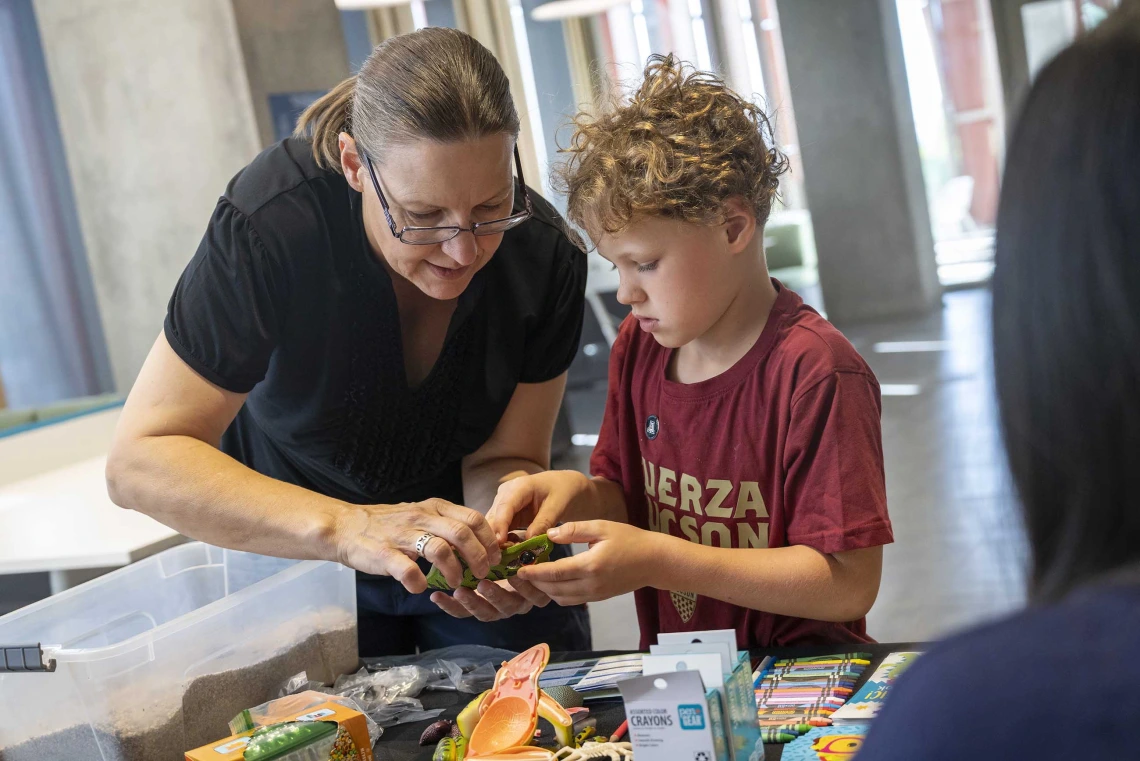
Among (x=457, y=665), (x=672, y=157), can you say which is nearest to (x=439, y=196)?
(x=672, y=157)

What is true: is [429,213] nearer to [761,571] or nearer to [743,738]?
[761,571]

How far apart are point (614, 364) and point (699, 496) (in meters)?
0.26

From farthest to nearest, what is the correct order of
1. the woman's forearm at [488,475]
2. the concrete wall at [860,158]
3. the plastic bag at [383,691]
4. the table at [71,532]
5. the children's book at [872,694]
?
the concrete wall at [860,158]
the table at [71,532]
the woman's forearm at [488,475]
the plastic bag at [383,691]
the children's book at [872,694]

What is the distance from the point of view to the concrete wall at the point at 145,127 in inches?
158

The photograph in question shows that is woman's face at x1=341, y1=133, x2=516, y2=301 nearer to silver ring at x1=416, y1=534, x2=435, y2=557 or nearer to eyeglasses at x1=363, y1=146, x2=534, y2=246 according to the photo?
eyeglasses at x1=363, y1=146, x2=534, y2=246

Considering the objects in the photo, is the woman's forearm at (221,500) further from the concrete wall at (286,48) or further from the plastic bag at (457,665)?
the concrete wall at (286,48)

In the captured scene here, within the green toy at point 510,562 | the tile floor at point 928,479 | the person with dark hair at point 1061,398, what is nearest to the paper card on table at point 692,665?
the green toy at point 510,562

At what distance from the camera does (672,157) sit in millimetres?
1287

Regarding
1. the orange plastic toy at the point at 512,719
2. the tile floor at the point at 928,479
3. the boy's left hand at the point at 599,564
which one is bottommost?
the tile floor at the point at 928,479

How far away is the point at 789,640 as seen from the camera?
51.0 inches

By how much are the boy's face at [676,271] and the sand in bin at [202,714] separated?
1.84 feet

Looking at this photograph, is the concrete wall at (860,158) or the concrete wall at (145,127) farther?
the concrete wall at (860,158)

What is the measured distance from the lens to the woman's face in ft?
4.14

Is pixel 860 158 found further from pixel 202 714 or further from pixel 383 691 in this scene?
pixel 202 714
